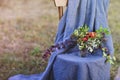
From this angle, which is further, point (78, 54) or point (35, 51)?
point (35, 51)

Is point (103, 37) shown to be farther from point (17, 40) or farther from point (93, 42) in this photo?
point (17, 40)

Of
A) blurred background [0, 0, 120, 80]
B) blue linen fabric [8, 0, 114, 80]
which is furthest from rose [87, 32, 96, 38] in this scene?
blurred background [0, 0, 120, 80]

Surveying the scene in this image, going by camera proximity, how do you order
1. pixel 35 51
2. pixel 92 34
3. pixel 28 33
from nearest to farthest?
pixel 92 34, pixel 35 51, pixel 28 33

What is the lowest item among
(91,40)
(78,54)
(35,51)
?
(35,51)

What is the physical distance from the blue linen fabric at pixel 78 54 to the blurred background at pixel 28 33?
0.60 metres

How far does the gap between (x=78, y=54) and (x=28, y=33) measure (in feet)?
6.98

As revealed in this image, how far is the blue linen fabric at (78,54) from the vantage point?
10.0 ft

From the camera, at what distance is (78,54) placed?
10.6 ft

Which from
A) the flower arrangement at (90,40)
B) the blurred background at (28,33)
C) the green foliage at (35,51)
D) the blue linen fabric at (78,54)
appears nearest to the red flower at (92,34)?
the flower arrangement at (90,40)

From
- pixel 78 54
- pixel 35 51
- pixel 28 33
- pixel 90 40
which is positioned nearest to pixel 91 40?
pixel 90 40

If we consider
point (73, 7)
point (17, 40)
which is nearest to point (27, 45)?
point (17, 40)

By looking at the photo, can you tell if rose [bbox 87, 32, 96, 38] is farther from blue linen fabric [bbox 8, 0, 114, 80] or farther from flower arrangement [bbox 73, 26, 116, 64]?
blue linen fabric [bbox 8, 0, 114, 80]

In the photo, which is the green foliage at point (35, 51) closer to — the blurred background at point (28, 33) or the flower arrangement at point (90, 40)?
the blurred background at point (28, 33)

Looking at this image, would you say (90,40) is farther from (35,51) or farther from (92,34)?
(35,51)
